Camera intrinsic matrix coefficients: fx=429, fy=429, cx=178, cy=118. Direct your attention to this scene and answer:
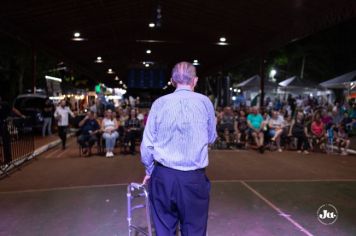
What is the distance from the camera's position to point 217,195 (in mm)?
7434

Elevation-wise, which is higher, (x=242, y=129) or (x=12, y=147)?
(x=242, y=129)

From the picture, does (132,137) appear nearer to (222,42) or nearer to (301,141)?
(301,141)

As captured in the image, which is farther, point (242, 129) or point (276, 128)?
→ point (242, 129)

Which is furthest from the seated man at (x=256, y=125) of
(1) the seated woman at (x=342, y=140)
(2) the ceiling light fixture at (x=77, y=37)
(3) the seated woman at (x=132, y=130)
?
(2) the ceiling light fixture at (x=77, y=37)

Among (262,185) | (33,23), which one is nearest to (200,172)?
(262,185)

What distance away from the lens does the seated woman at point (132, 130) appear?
529 inches

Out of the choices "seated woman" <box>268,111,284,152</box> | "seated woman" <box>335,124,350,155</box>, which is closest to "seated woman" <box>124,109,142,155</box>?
"seated woman" <box>268,111,284,152</box>

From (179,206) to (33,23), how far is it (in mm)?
15784

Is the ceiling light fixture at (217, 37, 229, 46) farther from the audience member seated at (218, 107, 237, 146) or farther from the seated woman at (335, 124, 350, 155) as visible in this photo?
the seated woman at (335, 124, 350, 155)

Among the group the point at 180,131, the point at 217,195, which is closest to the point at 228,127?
the point at 217,195

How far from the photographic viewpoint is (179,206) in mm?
3031

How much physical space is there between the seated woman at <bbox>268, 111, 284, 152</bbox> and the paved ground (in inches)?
90.8

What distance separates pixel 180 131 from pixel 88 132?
10.6 metres

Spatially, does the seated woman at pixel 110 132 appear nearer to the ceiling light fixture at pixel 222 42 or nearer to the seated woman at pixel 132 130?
the seated woman at pixel 132 130
